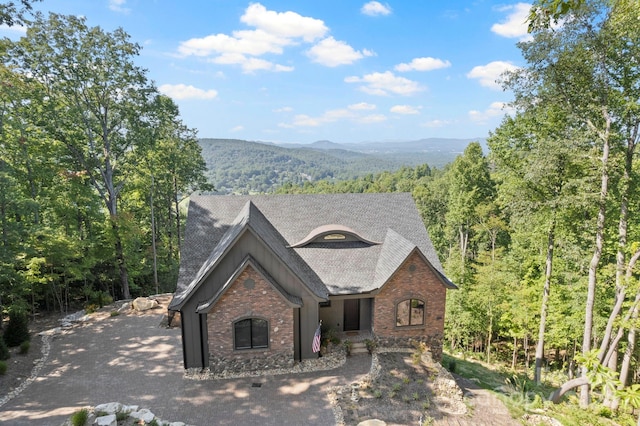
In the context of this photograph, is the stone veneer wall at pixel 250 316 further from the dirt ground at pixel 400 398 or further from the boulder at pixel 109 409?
the boulder at pixel 109 409

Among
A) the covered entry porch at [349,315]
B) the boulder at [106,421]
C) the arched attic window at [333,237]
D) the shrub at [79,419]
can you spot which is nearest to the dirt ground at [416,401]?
the covered entry porch at [349,315]

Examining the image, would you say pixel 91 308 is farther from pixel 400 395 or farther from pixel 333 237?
pixel 400 395

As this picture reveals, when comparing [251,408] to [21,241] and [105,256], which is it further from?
[105,256]

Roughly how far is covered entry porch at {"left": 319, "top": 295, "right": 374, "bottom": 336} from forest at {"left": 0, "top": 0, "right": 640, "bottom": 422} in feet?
27.5

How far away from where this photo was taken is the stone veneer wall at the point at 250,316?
13.9m

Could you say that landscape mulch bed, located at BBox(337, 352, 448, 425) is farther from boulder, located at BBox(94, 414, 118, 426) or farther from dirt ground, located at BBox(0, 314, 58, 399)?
dirt ground, located at BBox(0, 314, 58, 399)

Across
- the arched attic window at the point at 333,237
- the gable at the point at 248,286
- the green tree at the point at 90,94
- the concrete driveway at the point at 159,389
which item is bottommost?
the concrete driveway at the point at 159,389

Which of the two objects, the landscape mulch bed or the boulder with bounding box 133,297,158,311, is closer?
the landscape mulch bed

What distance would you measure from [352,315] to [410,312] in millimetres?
2884

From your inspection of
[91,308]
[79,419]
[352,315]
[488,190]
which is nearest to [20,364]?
[91,308]

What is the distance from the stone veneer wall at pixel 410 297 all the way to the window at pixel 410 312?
0.18m

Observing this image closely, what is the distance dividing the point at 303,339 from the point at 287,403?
10.1ft

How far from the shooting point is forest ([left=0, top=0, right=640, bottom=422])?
1366 cm

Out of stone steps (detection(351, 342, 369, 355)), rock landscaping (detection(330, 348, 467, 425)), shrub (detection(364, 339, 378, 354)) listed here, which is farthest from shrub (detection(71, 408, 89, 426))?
shrub (detection(364, 339, 378, 354))
